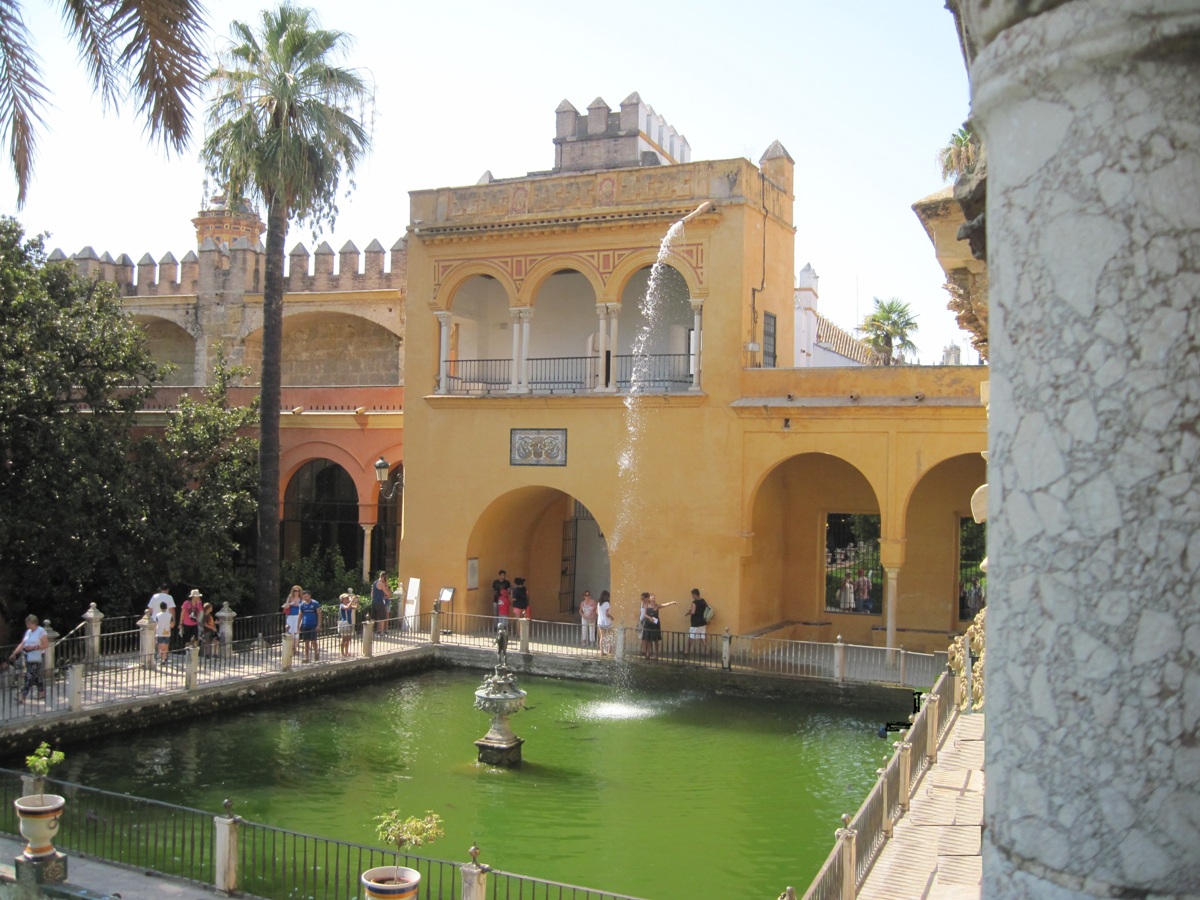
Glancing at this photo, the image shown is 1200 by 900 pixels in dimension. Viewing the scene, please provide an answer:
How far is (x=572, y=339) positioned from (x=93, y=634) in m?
11.1

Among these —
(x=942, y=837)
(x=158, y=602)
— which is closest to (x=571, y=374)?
(x=158, y=602)

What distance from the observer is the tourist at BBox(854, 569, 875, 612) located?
2177 cm

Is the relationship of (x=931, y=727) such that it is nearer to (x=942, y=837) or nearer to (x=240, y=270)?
(x=942, y=837)

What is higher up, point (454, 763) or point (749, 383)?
point (749, 383)

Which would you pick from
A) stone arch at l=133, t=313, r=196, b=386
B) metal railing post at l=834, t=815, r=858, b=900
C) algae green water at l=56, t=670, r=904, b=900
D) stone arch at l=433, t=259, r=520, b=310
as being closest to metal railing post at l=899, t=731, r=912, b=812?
algae green water at l=56, t=670, r=904, b=900

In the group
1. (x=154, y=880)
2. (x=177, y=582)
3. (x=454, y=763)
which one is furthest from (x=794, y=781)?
(x=177, y=582)

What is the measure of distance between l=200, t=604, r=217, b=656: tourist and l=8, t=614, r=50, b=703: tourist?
10.5 ft

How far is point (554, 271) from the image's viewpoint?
21766mm

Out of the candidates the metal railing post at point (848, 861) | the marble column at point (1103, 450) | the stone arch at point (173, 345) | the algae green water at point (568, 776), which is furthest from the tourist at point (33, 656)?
the stone arch at point (173, 345)

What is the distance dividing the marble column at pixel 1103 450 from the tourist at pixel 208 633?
686 inches

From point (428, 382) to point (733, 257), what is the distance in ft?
21.4

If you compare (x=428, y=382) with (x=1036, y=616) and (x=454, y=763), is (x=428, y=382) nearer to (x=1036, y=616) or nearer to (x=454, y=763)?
(x=454, y=763)

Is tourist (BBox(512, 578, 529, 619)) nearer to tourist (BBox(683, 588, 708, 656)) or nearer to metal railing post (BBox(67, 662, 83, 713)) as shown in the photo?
tourist (BBox(683, 588, 708, 656))

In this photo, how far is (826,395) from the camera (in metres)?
19.2
